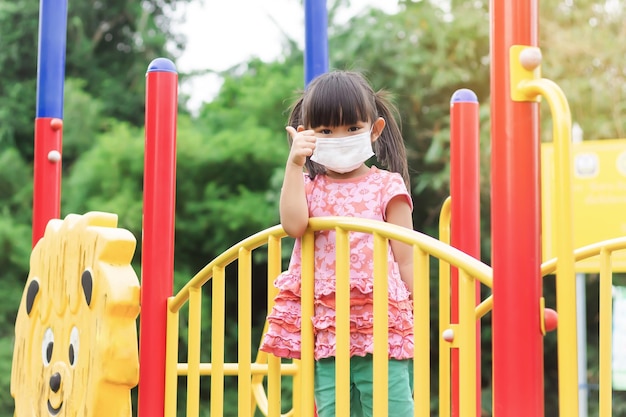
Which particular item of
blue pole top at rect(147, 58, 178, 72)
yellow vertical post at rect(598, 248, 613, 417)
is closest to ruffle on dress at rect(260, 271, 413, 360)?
yellow vertical post at rect(598, 248, 613, 417)

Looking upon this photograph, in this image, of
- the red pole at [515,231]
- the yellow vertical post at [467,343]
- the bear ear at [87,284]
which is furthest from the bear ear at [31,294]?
the red pole at [515,231]

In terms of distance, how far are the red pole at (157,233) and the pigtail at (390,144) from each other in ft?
1.90

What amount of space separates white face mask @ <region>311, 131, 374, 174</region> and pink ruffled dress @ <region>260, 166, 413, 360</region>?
0.10 metres

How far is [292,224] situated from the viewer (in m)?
1.90

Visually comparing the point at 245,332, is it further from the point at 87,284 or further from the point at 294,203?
the point at 87,284

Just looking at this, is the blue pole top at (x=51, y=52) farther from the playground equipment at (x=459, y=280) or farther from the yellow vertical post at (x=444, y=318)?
the yellow vertical post at (x=444, y=318)

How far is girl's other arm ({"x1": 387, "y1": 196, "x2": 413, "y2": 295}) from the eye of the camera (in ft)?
6.54

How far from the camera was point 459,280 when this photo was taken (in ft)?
5.38

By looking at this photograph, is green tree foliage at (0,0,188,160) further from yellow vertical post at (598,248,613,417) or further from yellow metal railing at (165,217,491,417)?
yellow vertical post at (598,248,613,417)

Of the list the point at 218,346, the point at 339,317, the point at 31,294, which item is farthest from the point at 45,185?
the point at 339,317

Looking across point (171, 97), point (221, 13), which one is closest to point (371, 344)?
point (171, 97)

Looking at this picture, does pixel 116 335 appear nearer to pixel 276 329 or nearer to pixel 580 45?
pixel 276 329

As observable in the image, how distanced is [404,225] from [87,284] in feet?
2.91

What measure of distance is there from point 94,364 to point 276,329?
1.93 ft
